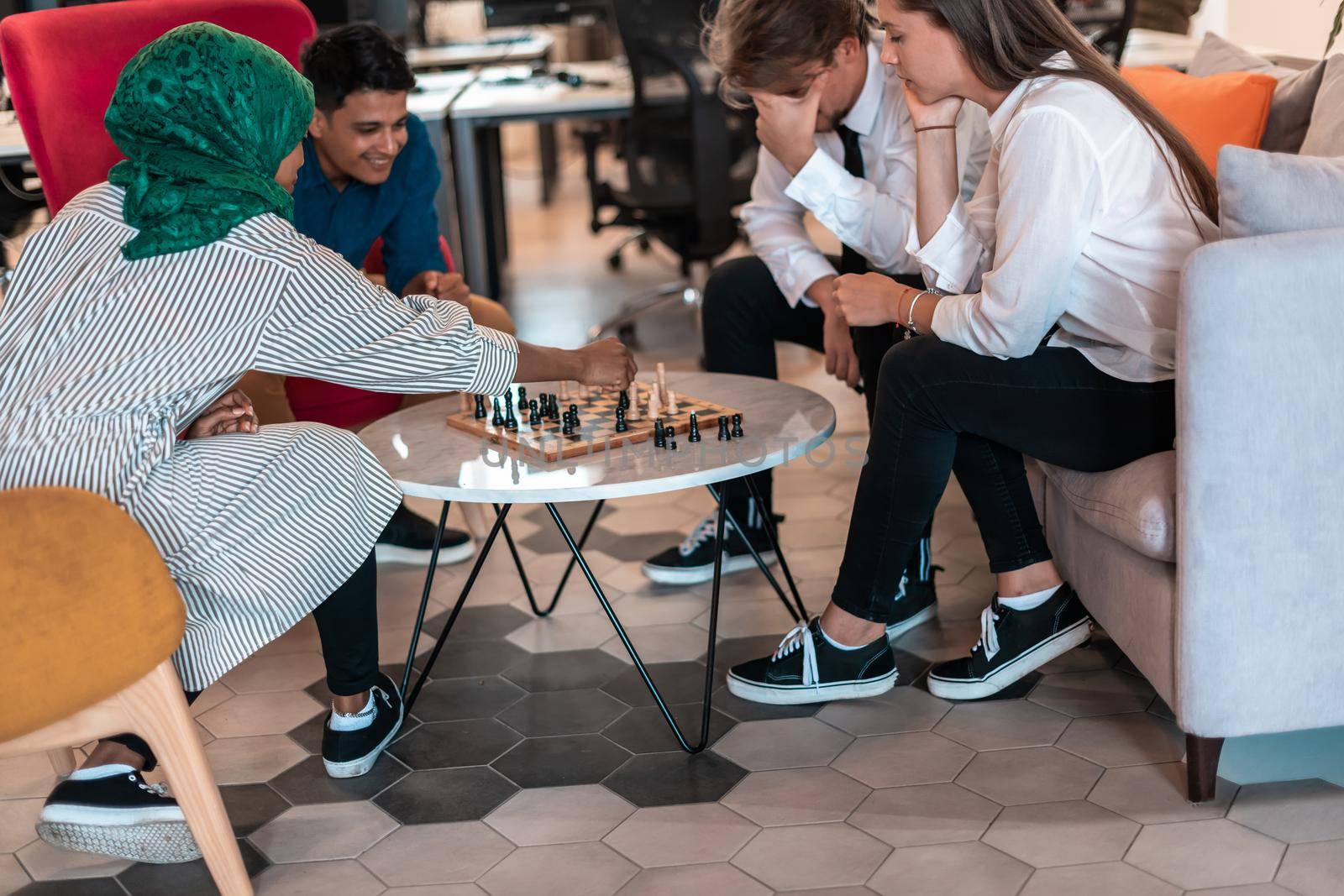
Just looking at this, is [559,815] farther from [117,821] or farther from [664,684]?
[117,821]

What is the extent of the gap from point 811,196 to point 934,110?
317 millimetres

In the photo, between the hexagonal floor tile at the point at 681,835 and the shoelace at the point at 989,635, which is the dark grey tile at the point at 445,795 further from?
the shoelace at the point at 989,635

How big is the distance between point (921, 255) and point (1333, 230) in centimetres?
→ 62

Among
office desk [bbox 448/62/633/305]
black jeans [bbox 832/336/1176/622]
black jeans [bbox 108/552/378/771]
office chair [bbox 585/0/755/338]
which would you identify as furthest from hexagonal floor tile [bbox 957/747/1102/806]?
office desk [bbox 448/62/633/305]

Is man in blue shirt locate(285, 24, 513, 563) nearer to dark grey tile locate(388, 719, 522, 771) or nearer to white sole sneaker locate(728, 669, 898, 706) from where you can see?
dark grey tile locate(388, 719, 522, 771)

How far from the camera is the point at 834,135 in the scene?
7.77 feet

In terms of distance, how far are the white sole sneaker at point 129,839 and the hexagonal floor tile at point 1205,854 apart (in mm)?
1170

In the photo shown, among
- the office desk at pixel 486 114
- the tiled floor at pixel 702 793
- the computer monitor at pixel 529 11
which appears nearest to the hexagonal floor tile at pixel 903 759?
the tiled floor at pixel 702 793

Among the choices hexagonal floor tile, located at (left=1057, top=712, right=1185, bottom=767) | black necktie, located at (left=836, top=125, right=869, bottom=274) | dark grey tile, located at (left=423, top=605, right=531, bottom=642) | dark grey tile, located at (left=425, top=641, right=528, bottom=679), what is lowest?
dark grey tile, located at (left=423, top=605, right=531, bottom=642)

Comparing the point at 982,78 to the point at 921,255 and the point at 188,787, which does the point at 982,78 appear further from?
the point at 188,787

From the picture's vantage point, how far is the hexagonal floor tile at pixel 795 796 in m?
1.70

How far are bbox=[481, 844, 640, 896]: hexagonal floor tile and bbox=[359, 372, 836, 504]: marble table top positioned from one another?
45 centimetres

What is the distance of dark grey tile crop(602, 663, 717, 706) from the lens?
2.04m

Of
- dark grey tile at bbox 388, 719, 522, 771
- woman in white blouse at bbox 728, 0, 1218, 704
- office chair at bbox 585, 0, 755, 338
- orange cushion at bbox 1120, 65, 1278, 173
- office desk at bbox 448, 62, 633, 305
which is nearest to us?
woman in white blouse at bbox 728, 0, 1218, 704
